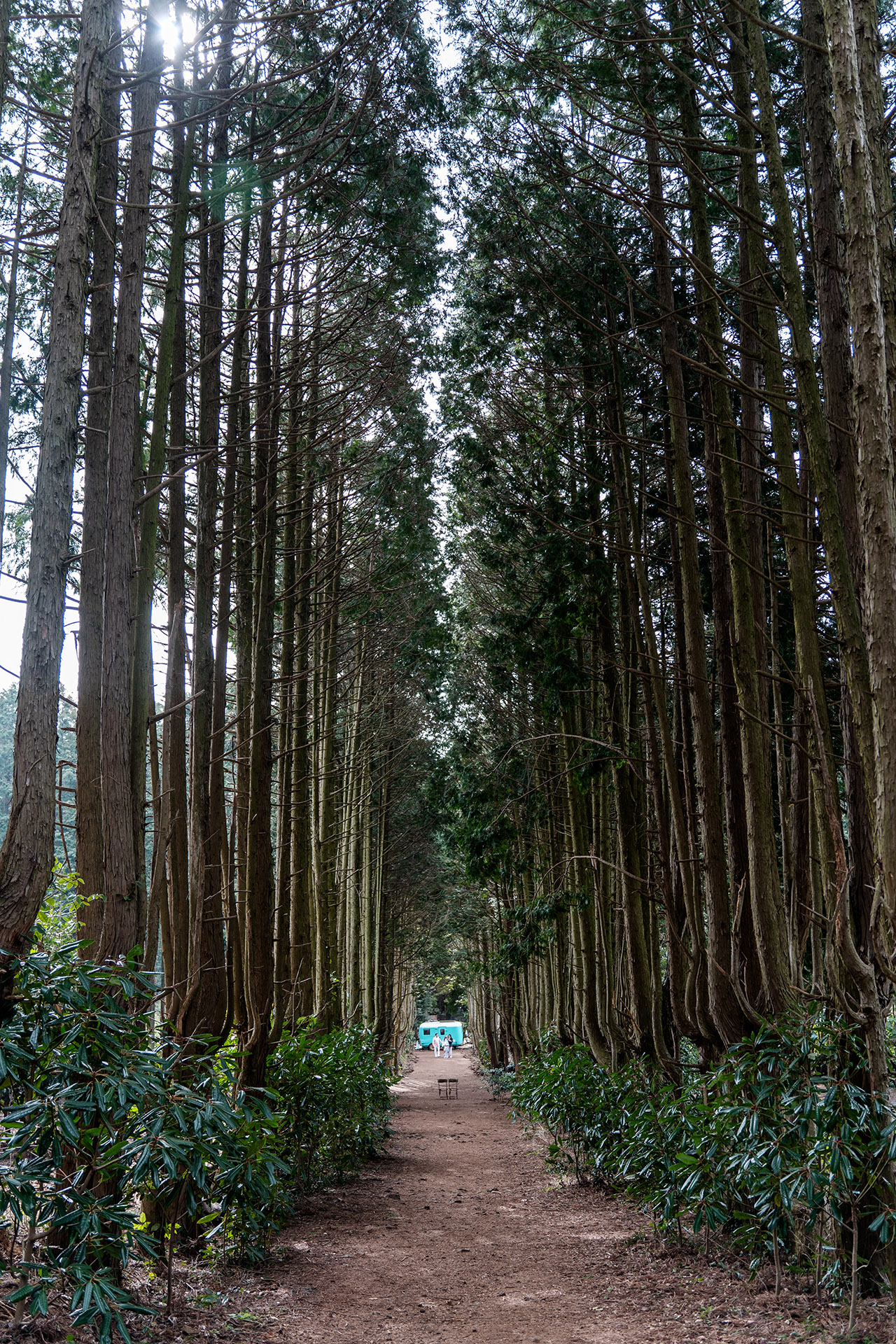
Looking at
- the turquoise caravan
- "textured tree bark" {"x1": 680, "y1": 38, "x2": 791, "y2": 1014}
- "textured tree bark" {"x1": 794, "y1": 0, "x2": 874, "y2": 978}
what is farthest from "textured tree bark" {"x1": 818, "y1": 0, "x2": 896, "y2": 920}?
the turquoise caravan

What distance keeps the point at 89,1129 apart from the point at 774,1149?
3.47m

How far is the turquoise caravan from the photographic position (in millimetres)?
53094

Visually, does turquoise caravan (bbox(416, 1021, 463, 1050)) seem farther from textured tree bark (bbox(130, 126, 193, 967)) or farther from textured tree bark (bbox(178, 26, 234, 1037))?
textured tree bark (bbox(130, 126, 193, 967))

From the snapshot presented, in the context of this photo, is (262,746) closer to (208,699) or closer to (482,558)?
(208,699)

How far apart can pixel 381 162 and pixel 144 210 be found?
11.1ft

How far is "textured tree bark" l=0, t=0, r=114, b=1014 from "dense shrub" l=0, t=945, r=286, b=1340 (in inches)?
9.5

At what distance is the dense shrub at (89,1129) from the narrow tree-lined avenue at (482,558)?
2cm

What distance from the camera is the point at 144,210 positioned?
5.83 meters

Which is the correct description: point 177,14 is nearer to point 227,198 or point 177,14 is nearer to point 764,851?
point 227,198

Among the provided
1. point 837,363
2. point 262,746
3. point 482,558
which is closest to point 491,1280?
point 262,746

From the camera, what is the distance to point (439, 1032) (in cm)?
5856

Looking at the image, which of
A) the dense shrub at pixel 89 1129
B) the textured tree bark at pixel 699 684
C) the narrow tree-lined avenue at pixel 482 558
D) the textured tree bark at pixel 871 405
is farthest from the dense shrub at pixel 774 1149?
the dense shrub at pixel 89 1129

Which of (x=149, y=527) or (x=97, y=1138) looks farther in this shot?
(x=149, y=527)

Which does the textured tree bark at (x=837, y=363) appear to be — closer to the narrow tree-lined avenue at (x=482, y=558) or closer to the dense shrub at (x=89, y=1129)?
the narrow tree-lined avenue at (x=482, y=558)
